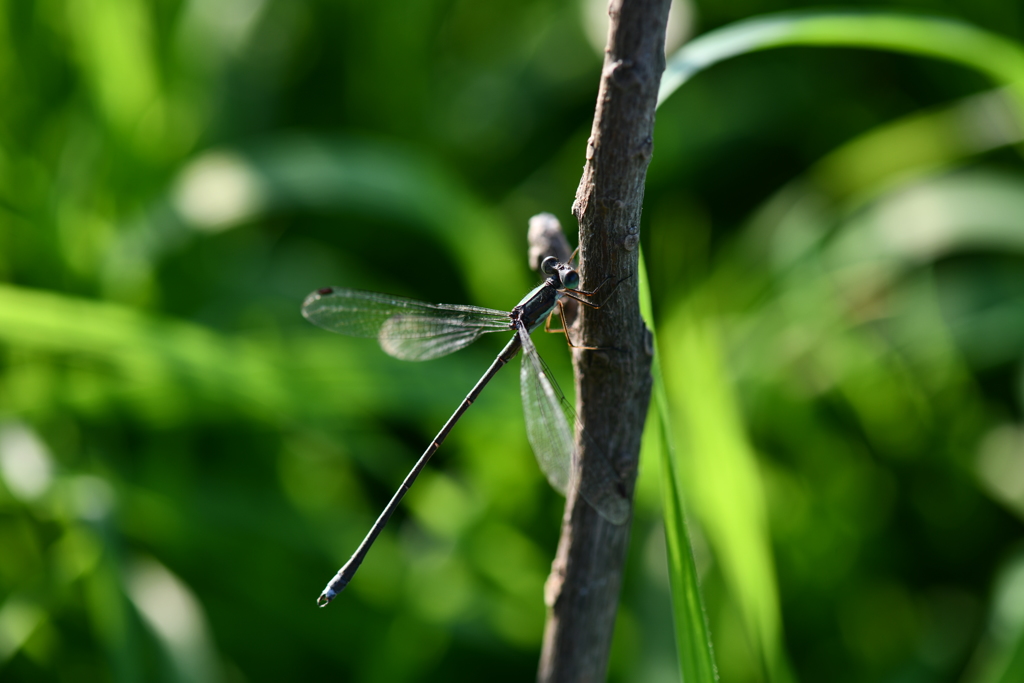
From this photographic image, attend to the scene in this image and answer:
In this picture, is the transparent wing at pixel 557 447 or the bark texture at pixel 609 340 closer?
the bark texture at pixel 609 340

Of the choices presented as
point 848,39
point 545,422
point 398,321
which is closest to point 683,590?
point 545,422

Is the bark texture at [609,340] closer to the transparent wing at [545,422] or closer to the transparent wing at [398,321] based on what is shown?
the transparent wing at [545,422]

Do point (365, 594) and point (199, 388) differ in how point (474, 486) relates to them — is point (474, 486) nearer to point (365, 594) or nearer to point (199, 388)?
point (365, 594)

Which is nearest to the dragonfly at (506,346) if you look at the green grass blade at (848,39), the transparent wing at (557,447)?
the transparent wing at (557,447)

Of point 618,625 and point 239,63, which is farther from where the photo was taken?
point 239,63

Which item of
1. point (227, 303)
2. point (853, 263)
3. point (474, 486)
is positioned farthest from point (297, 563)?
point (853, 263)

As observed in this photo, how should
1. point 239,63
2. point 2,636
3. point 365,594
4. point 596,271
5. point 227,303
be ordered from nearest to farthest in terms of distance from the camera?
point 596,271 → point 2,636 → point 365,594 → point 227,303 → point 239,63
